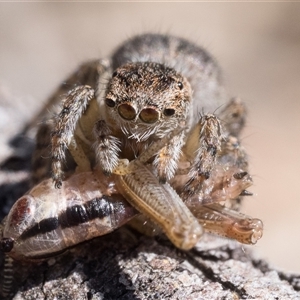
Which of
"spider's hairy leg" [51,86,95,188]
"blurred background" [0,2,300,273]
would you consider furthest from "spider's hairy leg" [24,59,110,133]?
"blurred background" [0,2,300,273]

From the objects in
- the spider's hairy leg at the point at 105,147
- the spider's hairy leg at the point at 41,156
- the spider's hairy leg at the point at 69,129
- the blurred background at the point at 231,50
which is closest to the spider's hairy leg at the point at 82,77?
the spider's hairy leg at the point at 41,156

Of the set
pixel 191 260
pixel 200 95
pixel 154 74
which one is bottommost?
pixel 191 260

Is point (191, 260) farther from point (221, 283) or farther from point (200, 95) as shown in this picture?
point (200, 95)

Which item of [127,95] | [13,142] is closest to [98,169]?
[127,95]

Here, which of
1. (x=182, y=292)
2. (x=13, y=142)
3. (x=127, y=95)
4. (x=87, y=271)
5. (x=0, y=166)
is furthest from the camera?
(x=13, y=142)

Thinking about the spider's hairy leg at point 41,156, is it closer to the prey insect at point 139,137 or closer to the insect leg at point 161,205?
the prey insect at point 139,137

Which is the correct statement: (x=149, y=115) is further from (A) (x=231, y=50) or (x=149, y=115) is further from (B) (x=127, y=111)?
(A) (x=231, y=50)
